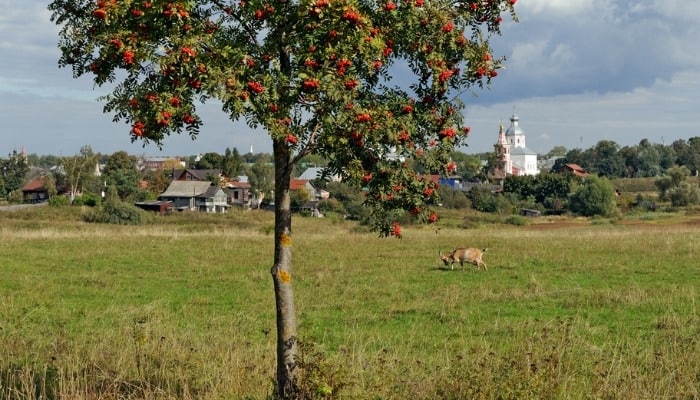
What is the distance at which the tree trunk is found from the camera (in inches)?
318

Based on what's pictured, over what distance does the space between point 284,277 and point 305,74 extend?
2.56 meters

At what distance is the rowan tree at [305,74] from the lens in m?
6.69

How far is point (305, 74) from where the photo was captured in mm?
6590

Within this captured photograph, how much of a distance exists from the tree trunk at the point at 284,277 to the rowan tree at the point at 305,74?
1 centimetres

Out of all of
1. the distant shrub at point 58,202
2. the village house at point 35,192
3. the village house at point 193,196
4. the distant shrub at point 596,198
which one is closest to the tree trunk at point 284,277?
the distant shrub at point 58,202

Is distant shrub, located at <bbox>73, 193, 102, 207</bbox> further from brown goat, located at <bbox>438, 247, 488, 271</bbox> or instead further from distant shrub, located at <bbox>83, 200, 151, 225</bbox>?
brown goat, located at <bbox>438, 247, 488, 271</bbox>

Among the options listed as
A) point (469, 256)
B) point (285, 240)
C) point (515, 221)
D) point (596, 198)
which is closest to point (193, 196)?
point (515, 221)

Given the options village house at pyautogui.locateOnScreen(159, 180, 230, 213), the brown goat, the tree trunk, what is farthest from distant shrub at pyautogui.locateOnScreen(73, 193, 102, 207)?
the tree trunk

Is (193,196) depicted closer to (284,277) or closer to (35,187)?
(35,187)

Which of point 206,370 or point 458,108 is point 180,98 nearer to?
point 458,108

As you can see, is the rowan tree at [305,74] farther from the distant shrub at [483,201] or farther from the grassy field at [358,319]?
the distant shrub at [483,201]

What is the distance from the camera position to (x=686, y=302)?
18.2 metres

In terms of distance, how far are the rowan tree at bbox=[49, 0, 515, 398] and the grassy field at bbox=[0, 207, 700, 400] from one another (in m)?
1.64

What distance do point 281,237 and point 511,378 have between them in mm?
3317
